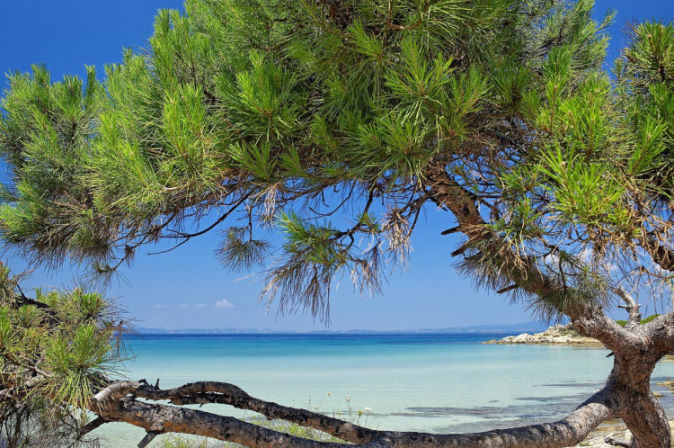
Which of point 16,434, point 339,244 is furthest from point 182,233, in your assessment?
point 16,434

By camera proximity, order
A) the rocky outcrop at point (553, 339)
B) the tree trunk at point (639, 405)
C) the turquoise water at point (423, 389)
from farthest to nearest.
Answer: the rocky outcrop at point (553, 339), the turquoise water at point (423, 389), the tree trunk at point (639, 405)

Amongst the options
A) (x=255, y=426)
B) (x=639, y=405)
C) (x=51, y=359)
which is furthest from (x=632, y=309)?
(x=51, y=359)

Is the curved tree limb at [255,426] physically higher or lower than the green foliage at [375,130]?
lower

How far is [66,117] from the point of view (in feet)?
8.28

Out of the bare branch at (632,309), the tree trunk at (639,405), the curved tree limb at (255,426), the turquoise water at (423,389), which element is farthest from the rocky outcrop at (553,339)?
the curved tree limb at (255,426)

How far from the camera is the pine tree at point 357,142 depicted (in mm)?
1501

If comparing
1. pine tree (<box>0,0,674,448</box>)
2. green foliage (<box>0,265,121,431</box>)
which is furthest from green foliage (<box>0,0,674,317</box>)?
green foliage (<box>0,265,121,431</box>)

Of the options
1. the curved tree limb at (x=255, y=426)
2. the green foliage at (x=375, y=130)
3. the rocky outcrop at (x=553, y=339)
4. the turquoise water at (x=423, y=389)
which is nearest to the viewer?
the green foliage at (x=375, y=130)

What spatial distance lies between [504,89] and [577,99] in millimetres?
237

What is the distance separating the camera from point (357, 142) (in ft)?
5.38

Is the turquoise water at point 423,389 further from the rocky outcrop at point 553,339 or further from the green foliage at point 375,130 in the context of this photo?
the rocky outcrop at point 553,339

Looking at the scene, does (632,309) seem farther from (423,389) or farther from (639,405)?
(423,389)

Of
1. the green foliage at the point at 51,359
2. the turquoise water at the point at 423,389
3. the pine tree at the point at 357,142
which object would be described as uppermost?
the pine tree at the point at 357,142

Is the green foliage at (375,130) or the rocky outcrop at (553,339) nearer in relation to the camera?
the green foliage at (375,130)
